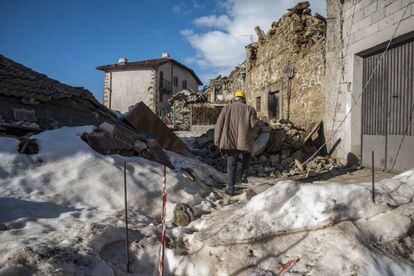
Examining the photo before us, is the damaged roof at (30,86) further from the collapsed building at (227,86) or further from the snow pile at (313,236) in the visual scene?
the collapsed building at (227,86)

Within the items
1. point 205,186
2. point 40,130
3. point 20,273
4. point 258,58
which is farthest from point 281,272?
point 258,58

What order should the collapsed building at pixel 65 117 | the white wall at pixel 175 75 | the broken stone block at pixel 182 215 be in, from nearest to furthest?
the broken stone block at pixel 182 215
the collapsed building at pixel 65 117
the white wall at pixel 175 75

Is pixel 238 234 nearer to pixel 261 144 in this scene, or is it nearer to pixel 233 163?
pixel 233 163

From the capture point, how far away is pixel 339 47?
740 cm

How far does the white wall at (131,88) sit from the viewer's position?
103ft

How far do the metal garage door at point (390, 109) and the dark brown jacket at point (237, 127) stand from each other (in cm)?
267

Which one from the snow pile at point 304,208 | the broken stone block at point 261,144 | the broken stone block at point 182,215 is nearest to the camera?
the snow pile at point 304,208

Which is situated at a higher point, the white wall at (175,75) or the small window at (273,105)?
the white wall at (175,75)

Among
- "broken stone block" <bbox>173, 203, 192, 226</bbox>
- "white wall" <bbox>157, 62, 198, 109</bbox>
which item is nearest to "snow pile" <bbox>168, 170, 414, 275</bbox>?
"broken stone block" <bbox>173, 203, 192, 226</bbox>

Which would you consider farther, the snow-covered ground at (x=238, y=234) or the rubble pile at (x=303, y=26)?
the rubble pile at (x=303, y=26)

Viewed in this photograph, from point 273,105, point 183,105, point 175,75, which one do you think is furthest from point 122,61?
point 273,105

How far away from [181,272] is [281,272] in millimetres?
798

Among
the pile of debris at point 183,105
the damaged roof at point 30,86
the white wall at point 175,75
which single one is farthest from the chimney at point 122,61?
the damaged roof at point 30,86

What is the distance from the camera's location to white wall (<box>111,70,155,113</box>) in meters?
31.4
